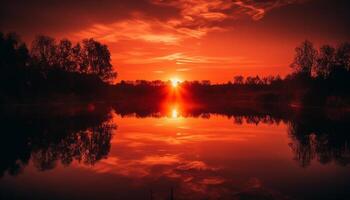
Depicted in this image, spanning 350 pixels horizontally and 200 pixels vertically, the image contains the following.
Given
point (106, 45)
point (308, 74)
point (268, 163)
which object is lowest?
point (268, 163)

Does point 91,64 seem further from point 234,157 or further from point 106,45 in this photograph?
point 234,157

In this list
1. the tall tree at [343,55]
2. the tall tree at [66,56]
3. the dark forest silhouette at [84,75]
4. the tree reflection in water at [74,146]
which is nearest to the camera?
the tree reflection in water at [74,146]

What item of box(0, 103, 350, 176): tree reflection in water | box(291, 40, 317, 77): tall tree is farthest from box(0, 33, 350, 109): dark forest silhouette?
box(0, 103, 350, 176): tree reflection in water

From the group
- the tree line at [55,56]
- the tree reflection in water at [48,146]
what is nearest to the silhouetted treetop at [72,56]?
the tree line at [55,56]

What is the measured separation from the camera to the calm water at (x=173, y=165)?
12.9 meters

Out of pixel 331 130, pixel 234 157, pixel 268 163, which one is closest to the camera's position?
pixel 268 163

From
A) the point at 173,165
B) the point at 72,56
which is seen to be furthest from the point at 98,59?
the point at 173,165

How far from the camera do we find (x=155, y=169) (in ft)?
54.5

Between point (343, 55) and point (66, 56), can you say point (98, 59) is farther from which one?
point (343, 55)

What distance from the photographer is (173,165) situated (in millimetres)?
17484

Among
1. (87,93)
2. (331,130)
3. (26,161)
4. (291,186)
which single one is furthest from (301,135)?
(87,93)

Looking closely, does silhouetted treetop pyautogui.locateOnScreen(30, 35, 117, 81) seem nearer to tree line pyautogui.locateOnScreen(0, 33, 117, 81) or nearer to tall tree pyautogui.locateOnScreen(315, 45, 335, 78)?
tree line pyautogui.locateOnScreen(0, 33, 117, 81)

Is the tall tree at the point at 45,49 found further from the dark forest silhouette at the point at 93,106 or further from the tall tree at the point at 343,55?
the tall tree at the point at 343,55

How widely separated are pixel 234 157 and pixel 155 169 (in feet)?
20.1
